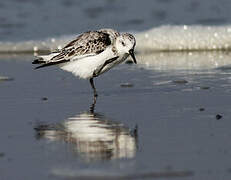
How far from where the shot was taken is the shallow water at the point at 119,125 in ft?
14.3

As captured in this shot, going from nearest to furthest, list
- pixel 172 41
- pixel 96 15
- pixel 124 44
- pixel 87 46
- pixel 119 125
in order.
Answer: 1. pixel 119 125
2. pixel 124 44
3. pixel 87 46
4. pixel 172 41
5. pixel 96 15

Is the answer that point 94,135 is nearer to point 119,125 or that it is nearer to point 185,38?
point 119,125

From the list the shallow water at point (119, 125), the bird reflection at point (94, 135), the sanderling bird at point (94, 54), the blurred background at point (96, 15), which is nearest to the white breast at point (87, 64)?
the sanderling bird at point (94, 54)

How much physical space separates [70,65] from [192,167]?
3.48m

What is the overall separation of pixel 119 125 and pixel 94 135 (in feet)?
1.32

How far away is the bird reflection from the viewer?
4.77m

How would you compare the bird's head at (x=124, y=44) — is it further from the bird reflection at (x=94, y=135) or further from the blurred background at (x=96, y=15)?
the blurred background at (x=96, y=15)

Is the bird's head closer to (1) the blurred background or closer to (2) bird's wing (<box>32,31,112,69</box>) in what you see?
(2) bird's wing (<box>32,31,112,69</box>)

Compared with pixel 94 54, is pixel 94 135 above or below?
below

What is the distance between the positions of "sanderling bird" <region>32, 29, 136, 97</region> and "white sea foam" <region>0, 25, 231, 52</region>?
3.75 metres

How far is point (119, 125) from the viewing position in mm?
5707

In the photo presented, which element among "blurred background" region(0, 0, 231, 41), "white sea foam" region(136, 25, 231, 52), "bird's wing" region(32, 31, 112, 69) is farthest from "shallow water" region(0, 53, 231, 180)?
"blurred background" region(0, 0, 231, 41)

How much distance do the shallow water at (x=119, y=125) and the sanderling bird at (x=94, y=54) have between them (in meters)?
0.24

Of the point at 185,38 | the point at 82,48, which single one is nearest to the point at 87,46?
the point at 82,48
